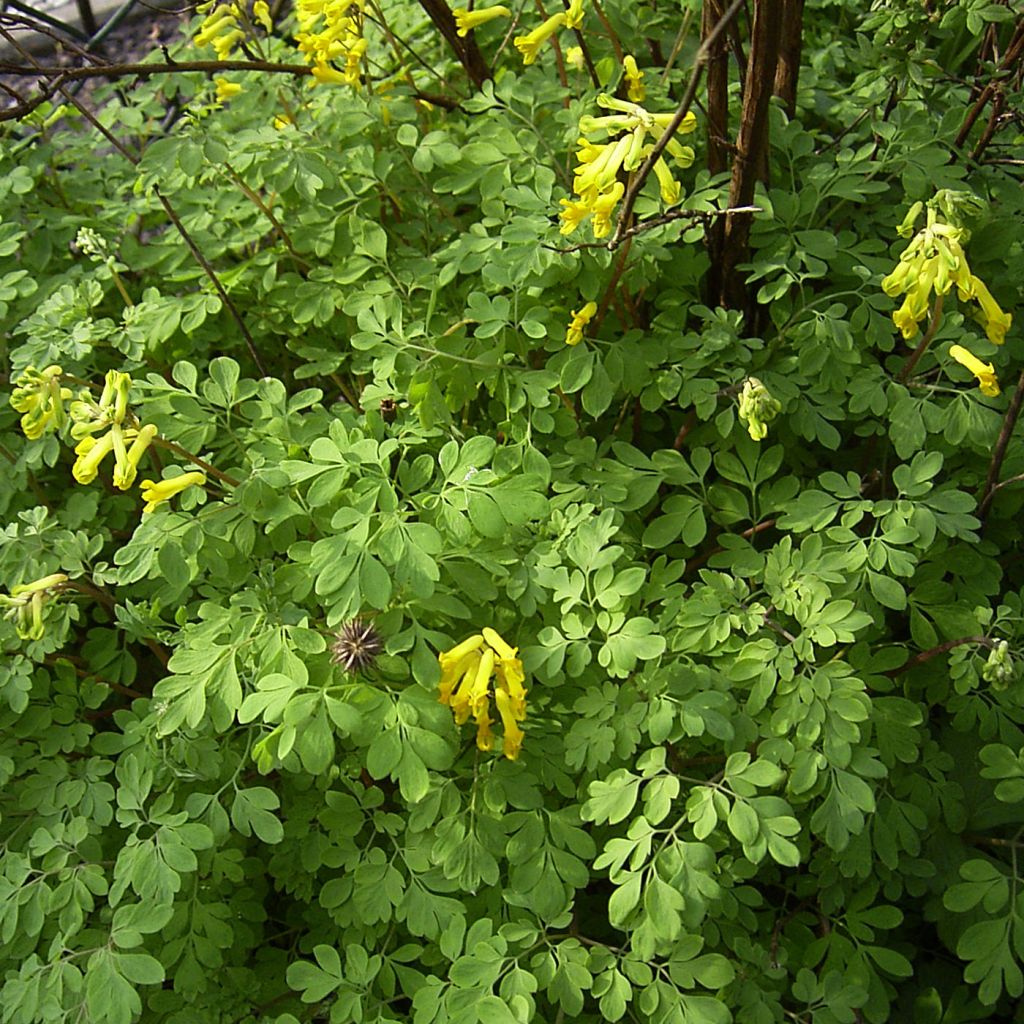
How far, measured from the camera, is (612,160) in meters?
1.56

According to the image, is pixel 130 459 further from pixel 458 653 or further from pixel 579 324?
pixel 579 324

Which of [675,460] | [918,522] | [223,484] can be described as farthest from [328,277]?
[918,522]

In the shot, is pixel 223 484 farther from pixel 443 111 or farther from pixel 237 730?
pixel 443 111

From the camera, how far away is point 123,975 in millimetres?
1521

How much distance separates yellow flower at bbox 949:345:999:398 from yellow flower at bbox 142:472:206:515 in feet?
3.99

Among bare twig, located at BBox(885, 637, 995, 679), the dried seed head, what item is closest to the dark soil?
the dried seed head

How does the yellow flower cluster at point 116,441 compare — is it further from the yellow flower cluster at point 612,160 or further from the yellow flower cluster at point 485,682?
the yellow flower cluster at point 612,160

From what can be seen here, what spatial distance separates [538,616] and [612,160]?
722 millimetres

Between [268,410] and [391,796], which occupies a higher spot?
[268,410]

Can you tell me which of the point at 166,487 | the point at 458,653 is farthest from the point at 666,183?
the point at 166,487

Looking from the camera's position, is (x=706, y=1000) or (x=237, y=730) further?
(x=237, y=730)

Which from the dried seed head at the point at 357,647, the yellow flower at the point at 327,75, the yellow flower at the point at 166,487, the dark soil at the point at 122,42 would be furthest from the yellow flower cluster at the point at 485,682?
the dark soil at the point at 122,42

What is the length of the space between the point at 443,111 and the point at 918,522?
1475mm

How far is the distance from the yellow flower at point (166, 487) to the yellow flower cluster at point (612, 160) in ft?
Result: 2.30
